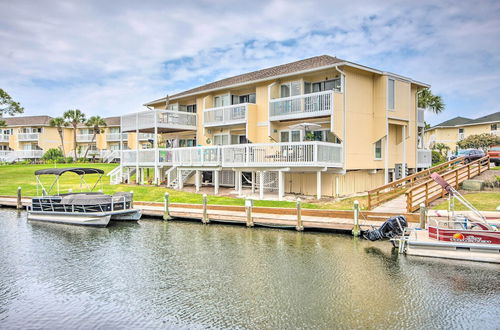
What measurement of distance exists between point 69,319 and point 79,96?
194 feet

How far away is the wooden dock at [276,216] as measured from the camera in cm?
1773

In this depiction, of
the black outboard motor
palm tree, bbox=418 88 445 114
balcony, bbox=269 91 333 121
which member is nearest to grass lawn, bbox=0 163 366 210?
the black outboard motor

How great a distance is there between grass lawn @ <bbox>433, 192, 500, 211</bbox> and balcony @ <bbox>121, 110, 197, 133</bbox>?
20759 mm

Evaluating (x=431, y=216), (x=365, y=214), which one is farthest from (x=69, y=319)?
(x=431, y=216)

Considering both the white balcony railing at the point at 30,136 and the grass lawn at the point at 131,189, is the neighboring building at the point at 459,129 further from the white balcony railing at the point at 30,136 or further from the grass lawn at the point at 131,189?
the white balcony railing at the point at 30,136

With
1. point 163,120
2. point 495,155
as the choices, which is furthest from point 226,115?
point 495,155

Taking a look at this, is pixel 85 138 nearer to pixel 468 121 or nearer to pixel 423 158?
pixel 423 158

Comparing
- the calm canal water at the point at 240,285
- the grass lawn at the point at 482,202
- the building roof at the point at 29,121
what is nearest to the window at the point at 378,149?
the grass lawn at the point at 482,202

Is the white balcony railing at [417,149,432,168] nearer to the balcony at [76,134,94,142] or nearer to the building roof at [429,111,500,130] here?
the building roof at [429,111,500,130]

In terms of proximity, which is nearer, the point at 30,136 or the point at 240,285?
the point at 240,285

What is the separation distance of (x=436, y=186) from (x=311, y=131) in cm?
854

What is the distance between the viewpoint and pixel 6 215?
27.1m

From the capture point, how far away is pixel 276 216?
795 inches

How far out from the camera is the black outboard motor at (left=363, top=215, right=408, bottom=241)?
15.8 m
